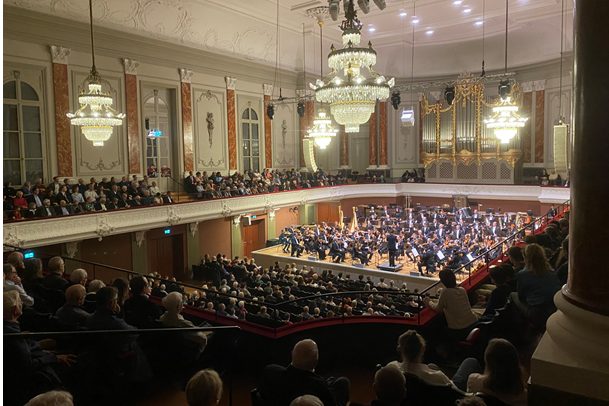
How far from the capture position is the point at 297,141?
957 inches

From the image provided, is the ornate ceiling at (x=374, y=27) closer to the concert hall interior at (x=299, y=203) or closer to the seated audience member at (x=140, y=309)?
the concert hall interior at (x=299, y=203)

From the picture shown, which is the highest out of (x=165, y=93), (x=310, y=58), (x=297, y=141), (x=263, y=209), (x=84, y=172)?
(x=310, y=58)

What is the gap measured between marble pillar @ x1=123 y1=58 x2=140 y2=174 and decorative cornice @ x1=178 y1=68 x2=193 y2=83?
1.94m

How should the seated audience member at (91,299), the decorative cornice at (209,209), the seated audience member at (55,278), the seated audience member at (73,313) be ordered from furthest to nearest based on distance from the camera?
1. the decorative cornice at (209,209)
2. the seated audience member at (55,278)
3. the seated audience member at (91,299)
4. the seated audience member at (73,313)

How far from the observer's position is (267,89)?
73.4 ft

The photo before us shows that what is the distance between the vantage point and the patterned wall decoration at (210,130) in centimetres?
1931

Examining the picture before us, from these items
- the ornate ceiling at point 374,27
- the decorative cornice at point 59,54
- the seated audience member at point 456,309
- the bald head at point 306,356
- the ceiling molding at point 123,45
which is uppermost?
the ornate ceiling at point 374,27

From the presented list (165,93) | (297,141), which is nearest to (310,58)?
(297,141)

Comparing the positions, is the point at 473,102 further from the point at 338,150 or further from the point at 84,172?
the point at 84,172

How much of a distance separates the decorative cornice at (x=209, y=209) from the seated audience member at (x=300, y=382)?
997 cm

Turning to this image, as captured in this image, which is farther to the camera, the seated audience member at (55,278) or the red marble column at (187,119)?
the red marble column at (187,119)

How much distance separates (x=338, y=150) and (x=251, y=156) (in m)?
6.42

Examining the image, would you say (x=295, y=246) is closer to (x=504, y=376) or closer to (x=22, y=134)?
(x=22, y=134)

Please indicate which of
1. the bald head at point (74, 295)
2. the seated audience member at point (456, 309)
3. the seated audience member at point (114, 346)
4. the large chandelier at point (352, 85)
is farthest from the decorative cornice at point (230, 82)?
the seated audience member at point (114, 346)
